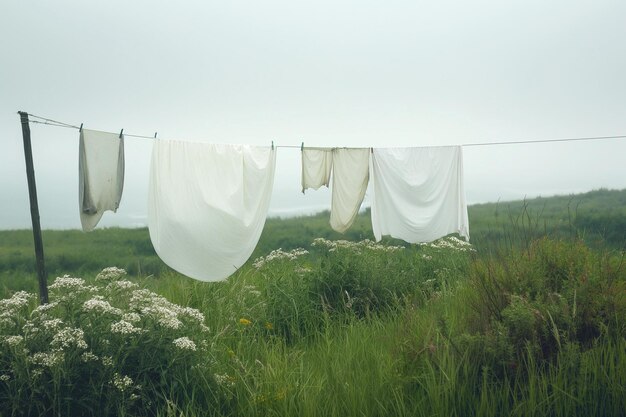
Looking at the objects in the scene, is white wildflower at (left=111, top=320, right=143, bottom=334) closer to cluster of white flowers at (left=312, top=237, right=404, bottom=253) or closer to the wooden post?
the wooden post

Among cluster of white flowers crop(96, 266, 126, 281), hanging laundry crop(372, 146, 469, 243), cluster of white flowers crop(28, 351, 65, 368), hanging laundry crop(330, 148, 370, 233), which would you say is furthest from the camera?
hanging laundry crop(372, 146, 469, 243)

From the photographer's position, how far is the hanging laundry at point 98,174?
5340 millimetres

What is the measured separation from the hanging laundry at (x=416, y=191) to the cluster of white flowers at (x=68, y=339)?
5098mm

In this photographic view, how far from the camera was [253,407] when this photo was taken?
373 centimetres

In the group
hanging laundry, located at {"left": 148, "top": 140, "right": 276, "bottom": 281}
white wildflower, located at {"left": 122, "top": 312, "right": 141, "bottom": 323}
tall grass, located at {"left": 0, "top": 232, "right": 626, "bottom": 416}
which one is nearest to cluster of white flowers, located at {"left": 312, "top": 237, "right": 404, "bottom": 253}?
hanging laundry, located at {"left": 148, "top": 140, "right": 276, "bottom": 281}

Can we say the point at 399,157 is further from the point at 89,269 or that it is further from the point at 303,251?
the point at 89,269

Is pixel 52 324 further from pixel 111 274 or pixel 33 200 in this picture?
pixel 33 200

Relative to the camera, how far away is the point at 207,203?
20.0 ft

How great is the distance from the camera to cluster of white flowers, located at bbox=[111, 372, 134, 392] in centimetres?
333

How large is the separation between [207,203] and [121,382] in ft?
9.58

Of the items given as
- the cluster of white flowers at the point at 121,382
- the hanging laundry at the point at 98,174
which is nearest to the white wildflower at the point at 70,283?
the cluster of white flowers at the point at 121,382

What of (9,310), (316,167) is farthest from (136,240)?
(9,310)

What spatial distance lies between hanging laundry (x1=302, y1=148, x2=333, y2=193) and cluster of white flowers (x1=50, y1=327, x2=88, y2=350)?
4.47 metres

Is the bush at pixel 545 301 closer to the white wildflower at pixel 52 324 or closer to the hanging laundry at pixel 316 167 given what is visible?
the white wildflower at pixel 52 324
